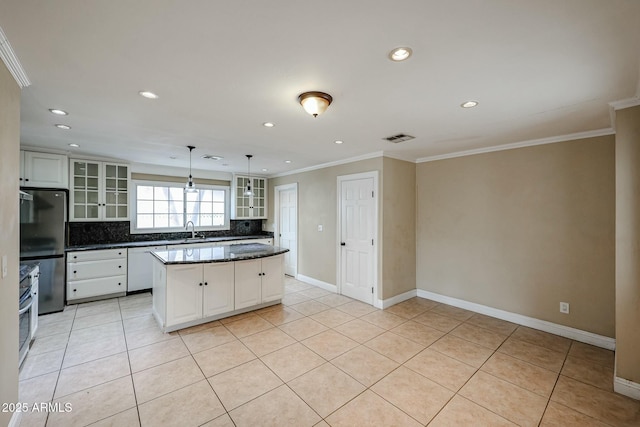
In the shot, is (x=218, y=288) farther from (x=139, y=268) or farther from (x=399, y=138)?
(x=399, y=138)

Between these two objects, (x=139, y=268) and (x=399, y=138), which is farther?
(x=139, y=268)

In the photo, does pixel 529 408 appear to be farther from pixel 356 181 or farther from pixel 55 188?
pixel 55 188

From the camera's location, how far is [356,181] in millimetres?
4582

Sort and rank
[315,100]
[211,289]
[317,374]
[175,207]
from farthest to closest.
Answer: [175,207] < [211,289] < [317,374] < [315,100]

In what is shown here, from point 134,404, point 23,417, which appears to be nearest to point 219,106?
point 134,404

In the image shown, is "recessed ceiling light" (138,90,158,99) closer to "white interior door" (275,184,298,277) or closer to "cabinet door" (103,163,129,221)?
"cabinet door" (103,163,129,221)

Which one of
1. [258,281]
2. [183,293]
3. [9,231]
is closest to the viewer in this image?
[9,231]

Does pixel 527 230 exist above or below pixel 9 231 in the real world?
below

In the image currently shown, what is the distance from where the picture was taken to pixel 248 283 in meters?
3.95

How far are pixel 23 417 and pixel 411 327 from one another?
3.73 m

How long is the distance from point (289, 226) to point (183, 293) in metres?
3.08

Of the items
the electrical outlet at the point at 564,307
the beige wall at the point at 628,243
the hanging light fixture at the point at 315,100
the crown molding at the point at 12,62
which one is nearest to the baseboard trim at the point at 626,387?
the beige wall at the point at 628,243

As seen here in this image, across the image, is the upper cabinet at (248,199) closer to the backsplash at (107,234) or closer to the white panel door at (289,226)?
the white panel door at (289,226)

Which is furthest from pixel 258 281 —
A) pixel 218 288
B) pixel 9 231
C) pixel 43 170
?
pixel 43 170
